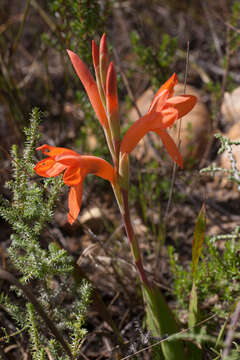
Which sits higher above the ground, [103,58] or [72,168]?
[103,58]

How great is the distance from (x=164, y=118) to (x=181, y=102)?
0.27 ft

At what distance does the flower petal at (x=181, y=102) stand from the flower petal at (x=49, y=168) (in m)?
0.39

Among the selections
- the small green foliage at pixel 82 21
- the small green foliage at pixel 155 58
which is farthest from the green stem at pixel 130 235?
the small green foliage at pixel 155 58

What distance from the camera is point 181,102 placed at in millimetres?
1108

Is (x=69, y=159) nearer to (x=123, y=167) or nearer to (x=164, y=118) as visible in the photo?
(x=123, y=167)

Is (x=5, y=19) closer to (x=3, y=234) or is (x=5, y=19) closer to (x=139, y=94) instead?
(x=139, y=94)

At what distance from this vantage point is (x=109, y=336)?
1667 millimetres

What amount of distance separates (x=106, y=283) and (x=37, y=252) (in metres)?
0.95

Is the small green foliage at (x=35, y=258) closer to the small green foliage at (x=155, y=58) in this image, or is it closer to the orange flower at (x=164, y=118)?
the orange flower at (x=164, y=118)

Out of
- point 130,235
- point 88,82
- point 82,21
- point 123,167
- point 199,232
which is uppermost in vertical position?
point 82,21

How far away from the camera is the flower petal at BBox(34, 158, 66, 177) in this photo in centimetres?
110

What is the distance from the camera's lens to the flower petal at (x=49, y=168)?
3.61 ft

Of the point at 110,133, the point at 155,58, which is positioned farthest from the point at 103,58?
the point at 155,58

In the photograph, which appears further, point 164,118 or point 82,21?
point 82,21
